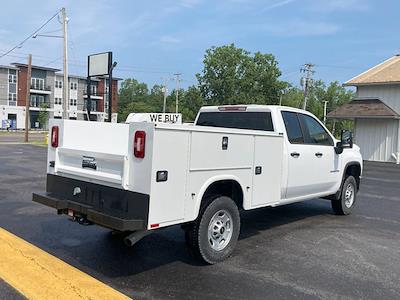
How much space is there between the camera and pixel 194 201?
16.6 ft

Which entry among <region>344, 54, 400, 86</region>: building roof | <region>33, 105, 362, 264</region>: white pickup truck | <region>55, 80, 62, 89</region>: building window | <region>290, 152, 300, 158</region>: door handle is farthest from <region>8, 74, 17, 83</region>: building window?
<region>290, 152, 300, 158</region>: door handle

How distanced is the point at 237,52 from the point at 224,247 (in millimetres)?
75419

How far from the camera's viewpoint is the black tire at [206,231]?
525 centimetres

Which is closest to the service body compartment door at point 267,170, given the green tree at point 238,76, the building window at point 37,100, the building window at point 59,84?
the green tree at point 238,76

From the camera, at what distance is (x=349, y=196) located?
9.10m

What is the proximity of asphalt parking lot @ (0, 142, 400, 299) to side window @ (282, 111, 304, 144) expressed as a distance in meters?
1.52

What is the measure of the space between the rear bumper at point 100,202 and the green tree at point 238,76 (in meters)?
72.3

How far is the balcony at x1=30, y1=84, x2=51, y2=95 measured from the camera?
87.6 meters

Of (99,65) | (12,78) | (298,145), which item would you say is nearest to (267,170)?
(298,145)

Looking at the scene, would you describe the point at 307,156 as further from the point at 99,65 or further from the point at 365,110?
the point at 365,110

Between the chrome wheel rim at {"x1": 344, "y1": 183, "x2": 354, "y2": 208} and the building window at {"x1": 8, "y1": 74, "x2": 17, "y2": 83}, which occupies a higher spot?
the building window at {"x1": 8, "y1": 74, "x2": 17, "y2": 83}

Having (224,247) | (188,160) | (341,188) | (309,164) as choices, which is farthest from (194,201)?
(341,188)

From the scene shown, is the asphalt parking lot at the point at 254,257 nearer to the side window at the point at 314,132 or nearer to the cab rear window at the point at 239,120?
the side window at the point at 314,132

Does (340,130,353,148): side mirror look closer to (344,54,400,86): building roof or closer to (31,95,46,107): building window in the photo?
(344,54,400,86): building roof
